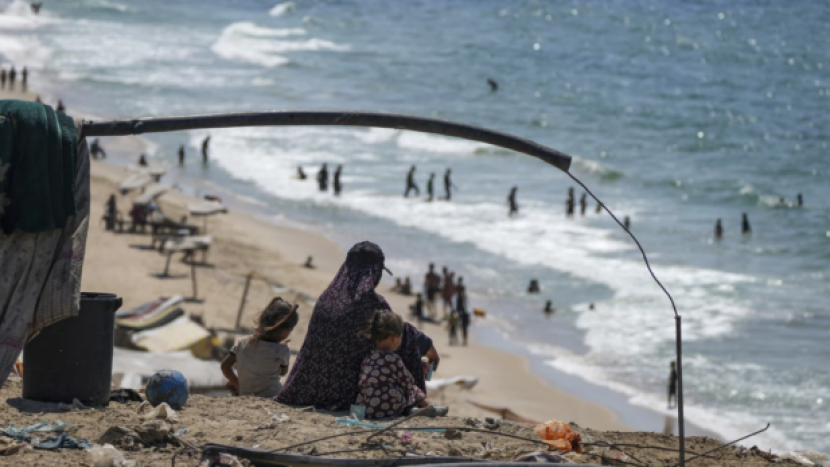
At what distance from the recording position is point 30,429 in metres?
4.83

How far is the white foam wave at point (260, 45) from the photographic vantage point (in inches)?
2343

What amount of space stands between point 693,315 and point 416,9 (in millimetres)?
74764

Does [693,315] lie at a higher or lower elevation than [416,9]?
lower

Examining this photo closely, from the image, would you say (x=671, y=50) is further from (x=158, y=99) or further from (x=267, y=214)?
(x=267, y=214)

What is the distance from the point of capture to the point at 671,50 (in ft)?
228

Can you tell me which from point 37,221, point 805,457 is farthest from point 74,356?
point 805,457

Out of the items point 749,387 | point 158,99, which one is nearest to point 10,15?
point 158,99

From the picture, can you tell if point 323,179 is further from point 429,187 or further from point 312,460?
point 312,460

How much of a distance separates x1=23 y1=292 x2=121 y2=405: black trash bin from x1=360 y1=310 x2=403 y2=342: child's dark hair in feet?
4.51

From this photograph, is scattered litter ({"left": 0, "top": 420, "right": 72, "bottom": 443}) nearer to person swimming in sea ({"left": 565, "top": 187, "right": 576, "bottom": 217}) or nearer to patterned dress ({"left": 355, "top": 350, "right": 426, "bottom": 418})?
patterned dress ({"left": 355, "top": 350, "right": 426, "bottom": 418})

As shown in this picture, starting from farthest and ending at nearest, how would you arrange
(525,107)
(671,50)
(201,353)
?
(671,50), (525,107), (201,353)

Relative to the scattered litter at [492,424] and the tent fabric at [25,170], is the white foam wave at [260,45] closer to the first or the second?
the scattered litter at [492,424]

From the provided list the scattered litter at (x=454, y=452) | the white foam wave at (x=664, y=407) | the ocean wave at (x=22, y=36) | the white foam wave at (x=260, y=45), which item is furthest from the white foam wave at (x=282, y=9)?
the scattered litter at (x=454, y=452)

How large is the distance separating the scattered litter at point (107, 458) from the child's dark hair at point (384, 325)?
5.03 feet
